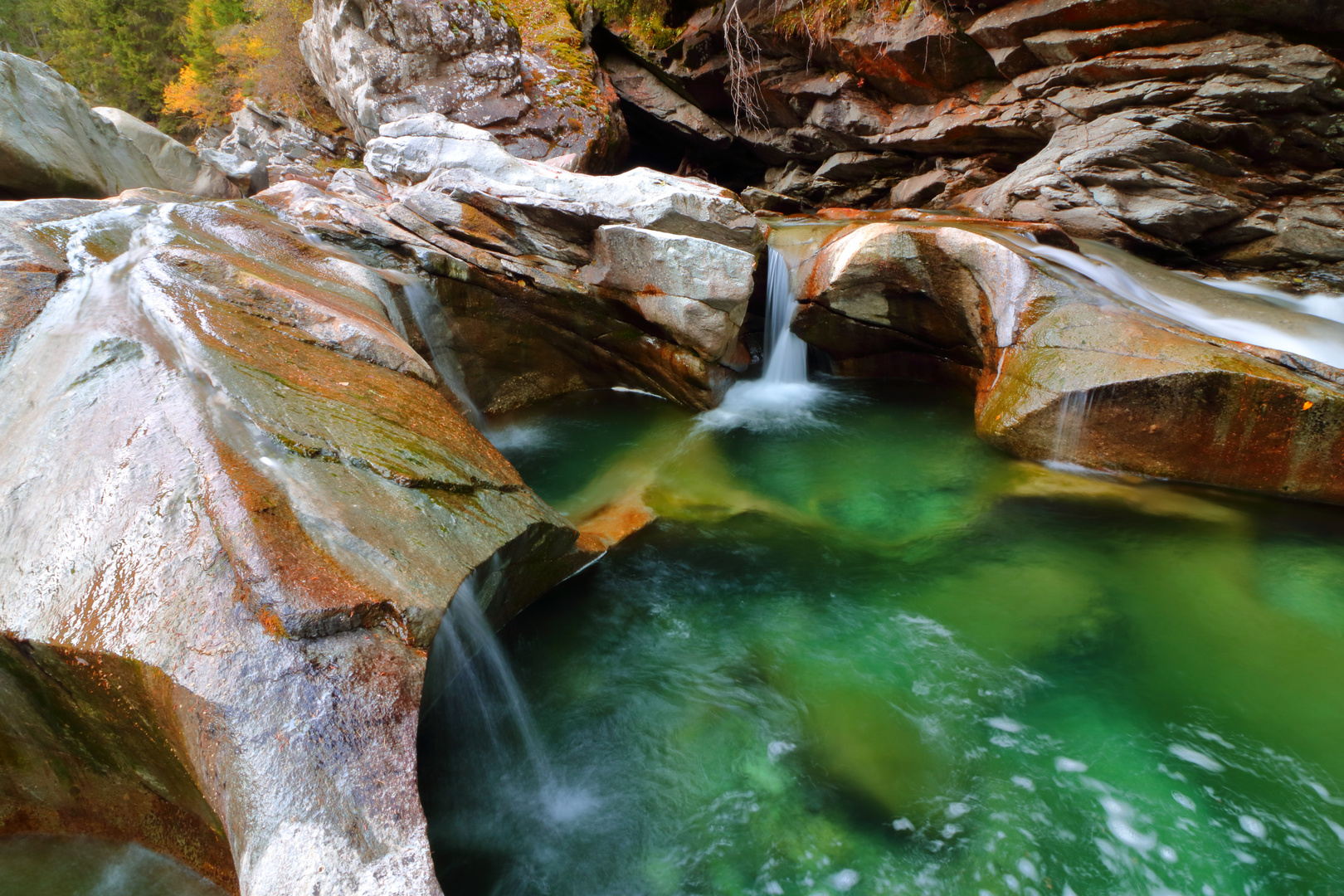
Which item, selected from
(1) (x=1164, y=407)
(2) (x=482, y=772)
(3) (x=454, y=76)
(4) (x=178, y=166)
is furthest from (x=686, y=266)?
(4) (x=178, y=166)

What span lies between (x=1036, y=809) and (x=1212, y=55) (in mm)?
9767

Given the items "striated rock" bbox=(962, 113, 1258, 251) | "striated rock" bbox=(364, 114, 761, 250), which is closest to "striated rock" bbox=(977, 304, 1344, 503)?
"striated rock" bbox=(364, 114, 761, 250)

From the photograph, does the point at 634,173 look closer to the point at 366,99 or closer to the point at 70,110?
the point at 70,110

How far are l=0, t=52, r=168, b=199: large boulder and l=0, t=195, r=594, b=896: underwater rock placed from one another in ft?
15.4

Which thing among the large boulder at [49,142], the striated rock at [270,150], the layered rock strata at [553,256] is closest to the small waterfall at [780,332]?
the layered rock strata at [553,256]

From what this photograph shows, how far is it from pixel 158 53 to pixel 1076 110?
34582 millimetres

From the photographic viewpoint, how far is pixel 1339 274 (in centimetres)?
741

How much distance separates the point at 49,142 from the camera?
709cm

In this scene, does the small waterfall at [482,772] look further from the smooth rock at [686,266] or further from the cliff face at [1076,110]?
the cliff face at [1076,110]

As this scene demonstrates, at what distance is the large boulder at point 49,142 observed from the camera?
263 inches

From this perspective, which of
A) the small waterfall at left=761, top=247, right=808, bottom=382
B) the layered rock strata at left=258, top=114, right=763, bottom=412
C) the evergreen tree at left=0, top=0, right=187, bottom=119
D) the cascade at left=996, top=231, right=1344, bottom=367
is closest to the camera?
the cascade at left=996, top=231, right=1344, bottom=367

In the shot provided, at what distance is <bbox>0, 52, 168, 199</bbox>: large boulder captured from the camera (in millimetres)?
6680

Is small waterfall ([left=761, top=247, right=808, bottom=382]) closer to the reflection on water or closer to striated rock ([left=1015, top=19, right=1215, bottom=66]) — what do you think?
striated rock ([left=1015, top=19, right=1215, bottom=66])

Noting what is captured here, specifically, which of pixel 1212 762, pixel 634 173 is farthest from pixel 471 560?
pixel 634 173
